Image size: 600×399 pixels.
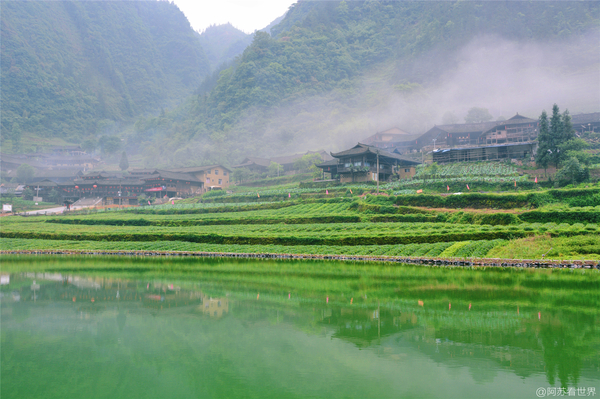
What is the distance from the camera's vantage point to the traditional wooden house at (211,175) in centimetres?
8905

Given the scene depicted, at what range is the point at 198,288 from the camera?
18641mm

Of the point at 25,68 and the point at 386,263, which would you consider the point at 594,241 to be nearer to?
the point at 386,263

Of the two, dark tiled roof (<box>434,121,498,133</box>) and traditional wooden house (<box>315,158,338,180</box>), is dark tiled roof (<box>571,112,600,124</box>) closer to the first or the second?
dark tiled roof (<box>434,121,498,133</box>)

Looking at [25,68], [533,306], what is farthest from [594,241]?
[25,68]

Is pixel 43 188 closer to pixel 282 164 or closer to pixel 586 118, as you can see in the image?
pixel 282 164

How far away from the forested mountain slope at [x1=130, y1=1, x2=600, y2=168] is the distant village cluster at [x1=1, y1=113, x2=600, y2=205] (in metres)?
22.8

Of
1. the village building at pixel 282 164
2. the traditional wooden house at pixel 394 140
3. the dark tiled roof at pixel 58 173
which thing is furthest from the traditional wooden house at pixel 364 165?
the dark tiled roof at pixel 58 173

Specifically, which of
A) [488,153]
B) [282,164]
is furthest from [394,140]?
[488,153]

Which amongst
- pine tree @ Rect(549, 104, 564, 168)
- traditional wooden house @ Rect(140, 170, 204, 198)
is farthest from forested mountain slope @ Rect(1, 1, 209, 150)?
pine tree @ Rect(549, 104, 564, 168)

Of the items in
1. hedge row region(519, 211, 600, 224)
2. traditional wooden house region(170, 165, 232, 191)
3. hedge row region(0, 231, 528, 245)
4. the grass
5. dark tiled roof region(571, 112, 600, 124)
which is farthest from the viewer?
traditional wooden house region(170, 165, 232, 191)

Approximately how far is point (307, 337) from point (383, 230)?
74.6 ft

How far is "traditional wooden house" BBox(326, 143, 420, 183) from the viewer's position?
63594mm

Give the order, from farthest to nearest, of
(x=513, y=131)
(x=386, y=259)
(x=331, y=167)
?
(x=513, y=131)
(x=331, y=167)
(x=386, y=259)

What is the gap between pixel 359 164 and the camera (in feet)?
210
